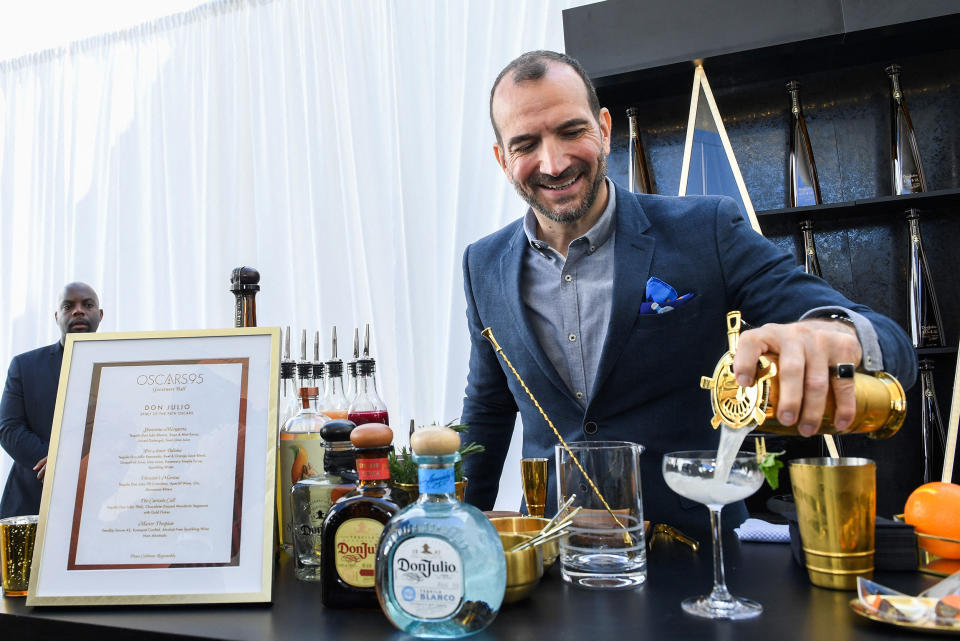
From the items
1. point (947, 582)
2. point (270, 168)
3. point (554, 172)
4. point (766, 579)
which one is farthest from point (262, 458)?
point (270, 168)

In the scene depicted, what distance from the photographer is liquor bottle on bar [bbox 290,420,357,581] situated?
0.92 metres

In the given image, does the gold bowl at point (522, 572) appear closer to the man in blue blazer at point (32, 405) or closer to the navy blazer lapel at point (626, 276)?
the navy blazer lapel at point (626, 276)

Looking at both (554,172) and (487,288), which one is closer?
(554,172)

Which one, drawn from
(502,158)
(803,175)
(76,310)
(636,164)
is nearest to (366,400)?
(502,158)

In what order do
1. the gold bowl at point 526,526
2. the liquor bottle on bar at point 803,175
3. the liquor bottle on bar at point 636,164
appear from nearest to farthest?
the gold bowl at point 526,526 < the liquor bottle on bar at point 803,175 < the liquor bottle on bar at point 636,164

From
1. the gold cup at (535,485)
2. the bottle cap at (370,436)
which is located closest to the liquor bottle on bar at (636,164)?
the gold cup at (535,485)

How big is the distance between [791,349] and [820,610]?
25 cm

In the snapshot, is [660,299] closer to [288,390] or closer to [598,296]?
[598,296]

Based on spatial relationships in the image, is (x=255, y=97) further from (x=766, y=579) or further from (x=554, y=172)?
(x=766, y=579)

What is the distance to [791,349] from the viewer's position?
78 centimetres

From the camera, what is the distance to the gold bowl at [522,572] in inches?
29.2

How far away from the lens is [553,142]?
60.7 inches

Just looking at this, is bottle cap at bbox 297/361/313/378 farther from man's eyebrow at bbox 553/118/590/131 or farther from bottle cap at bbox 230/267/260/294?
man's eyebrow at bbox 553/118/590/131

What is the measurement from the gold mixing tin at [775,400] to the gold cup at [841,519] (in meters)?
0.04
